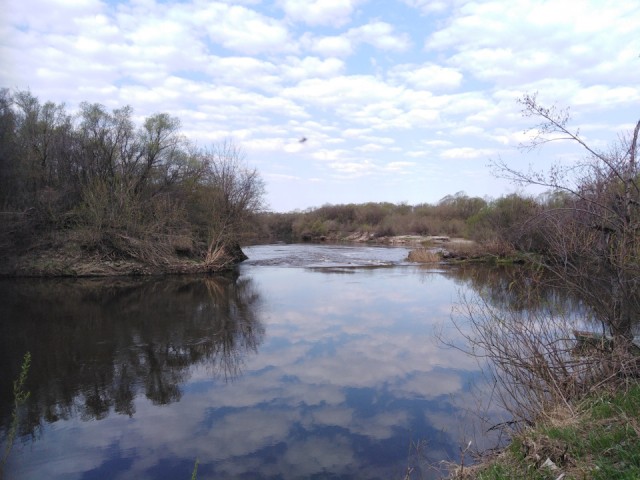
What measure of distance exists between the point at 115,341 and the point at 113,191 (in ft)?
59.5

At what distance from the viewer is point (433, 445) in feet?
21.7

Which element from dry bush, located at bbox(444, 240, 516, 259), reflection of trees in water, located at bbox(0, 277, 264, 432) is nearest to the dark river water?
reflection of trees in water, located at bbox(0, 277, 264, 432)

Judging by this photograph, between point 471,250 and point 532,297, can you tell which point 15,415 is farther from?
point 471,250

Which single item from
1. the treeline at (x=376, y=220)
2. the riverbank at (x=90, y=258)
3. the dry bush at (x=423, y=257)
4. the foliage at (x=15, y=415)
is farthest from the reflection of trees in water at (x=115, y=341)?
the treeline at (x=376, y=220)

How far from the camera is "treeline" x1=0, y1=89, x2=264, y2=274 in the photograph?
25609 mm

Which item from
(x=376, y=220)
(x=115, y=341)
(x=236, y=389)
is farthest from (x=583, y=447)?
(x=376, y=220)

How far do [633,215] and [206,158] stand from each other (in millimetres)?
29486

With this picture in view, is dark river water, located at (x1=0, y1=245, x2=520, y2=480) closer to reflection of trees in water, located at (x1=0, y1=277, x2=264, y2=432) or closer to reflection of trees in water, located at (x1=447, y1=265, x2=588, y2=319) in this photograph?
reflection of trees in water, located at (x1=0, y1=277, x2=264, y2=432)

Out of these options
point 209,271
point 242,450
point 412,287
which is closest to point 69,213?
point 209,271

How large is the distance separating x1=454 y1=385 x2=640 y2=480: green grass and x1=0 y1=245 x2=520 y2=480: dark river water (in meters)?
1.50

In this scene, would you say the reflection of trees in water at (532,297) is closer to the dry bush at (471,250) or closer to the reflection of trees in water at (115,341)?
the reflection of trees in water at (115,341)

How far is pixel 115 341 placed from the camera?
1195 centimetres

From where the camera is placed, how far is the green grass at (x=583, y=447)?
372cm

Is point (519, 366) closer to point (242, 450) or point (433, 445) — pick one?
point (433, 445)
